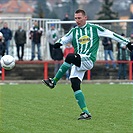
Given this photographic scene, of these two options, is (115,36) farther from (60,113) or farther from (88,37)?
(60,113)

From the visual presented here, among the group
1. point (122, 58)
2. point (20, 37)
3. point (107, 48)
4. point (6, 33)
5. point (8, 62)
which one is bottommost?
point (8, 62)

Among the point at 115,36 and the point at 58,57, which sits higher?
the point at 115,36

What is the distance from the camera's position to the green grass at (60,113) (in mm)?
11008

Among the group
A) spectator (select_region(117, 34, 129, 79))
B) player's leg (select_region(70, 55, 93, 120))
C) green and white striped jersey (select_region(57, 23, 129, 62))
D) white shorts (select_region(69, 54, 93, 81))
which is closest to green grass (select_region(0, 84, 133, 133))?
player's leg (select_region(70, 55, 93, 120))

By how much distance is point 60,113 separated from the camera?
13.5m

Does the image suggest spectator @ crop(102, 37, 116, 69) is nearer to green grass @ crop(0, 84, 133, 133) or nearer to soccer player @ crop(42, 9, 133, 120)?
green grass @ crop(0, 84, 133, 133)

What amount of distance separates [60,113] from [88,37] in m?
1.78

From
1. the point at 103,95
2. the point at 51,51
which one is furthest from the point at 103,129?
the point at 51,51

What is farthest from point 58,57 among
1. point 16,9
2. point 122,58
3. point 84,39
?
point 16,9

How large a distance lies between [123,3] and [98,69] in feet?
217

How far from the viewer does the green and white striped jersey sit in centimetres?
1270

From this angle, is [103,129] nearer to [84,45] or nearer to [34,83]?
[84,45]

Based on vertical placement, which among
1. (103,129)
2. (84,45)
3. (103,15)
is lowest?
(103,129)

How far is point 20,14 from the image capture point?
98.2 m
